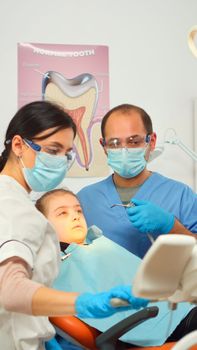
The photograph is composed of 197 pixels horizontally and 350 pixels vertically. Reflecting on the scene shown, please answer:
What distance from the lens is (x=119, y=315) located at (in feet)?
5.31

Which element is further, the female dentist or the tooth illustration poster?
the tooth illustration poster

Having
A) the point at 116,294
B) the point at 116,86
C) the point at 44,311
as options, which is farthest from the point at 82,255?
the point at 116,86

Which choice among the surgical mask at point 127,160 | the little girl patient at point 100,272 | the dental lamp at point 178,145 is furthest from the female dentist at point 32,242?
the dental lamp at point 178,145

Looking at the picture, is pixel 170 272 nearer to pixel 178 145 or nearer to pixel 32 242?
pixel 32 242

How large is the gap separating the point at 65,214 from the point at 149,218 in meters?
0.34

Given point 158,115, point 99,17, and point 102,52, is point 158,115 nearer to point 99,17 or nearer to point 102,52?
point 102,52

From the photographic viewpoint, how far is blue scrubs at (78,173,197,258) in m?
1.97

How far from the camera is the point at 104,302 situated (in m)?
0.87

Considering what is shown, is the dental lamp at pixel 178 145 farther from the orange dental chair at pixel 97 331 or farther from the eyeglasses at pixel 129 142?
the orange dental chair at pixel 97 331

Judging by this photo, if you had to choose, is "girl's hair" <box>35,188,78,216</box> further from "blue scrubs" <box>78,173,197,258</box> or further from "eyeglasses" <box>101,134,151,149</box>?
"eyeglasses" <box>101,134,151,149</box>

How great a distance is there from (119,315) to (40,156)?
0.62m

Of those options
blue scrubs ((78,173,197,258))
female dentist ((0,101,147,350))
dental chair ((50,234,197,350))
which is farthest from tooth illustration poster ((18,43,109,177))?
dental chair ((50,234,197,350))

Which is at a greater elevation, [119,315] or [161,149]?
[161,149]

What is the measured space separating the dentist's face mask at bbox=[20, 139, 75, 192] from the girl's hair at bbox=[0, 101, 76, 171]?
1.5 inches
